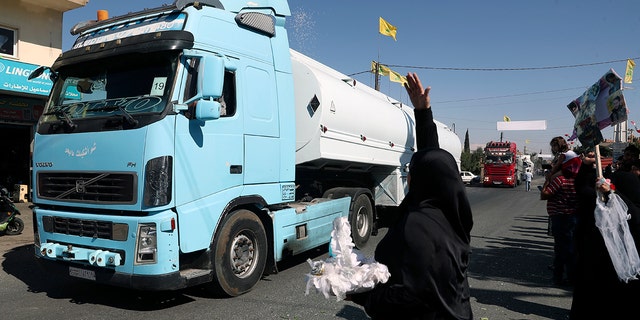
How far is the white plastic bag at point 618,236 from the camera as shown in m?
3.67

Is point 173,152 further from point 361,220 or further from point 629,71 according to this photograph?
point 629,71

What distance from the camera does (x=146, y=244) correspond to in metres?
4.38

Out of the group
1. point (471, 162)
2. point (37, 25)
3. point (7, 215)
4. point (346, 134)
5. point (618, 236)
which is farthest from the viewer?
point (471, 162)

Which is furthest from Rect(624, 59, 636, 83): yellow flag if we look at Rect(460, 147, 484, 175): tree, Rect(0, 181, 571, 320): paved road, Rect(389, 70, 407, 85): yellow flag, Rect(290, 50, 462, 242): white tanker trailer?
Rect(460, 147, 484, 175): tree

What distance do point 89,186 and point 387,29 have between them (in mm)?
17828

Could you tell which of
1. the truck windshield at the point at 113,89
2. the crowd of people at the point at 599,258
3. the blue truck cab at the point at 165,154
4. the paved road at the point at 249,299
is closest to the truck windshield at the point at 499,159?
the paved road at the point at 249,299

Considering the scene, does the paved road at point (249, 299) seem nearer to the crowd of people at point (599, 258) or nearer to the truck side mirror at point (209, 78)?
the crowd of people at point (599, 258)

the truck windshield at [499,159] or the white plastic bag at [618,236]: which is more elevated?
the truck windshield at [499,159]

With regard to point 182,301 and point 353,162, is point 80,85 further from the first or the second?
point 353,162

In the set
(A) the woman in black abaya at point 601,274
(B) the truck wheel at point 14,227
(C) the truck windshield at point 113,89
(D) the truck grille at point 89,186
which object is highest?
(C) the truck windshield at point 113,89

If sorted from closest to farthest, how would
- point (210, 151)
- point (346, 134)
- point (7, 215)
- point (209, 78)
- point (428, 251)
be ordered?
1. point (428, 251)
2. point (209, 78)
3. point (210, 151)
4. point (346, 134)
5. point (7, 215)

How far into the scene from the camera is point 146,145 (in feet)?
14.3

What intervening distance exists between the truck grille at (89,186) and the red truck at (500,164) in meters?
35.5

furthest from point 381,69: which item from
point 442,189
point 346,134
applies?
point 442,189
